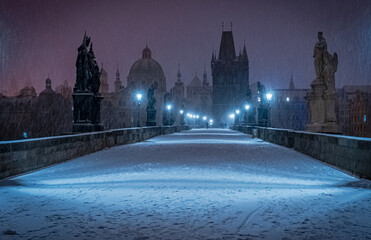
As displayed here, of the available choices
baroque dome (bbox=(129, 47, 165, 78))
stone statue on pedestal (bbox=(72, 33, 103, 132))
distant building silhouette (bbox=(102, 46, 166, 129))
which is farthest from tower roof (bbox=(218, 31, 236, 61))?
stone statue on pedestal (bbox=(72, 33, 103, 132))

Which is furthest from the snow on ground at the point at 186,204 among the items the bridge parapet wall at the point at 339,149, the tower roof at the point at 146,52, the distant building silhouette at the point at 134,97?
the tower roof at the point at 146,52

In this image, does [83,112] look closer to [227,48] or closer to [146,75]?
[227,48]

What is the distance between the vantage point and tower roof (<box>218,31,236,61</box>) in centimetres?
13488

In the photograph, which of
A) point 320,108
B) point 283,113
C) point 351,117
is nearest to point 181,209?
point 320,108

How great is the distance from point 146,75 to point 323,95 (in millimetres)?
126291

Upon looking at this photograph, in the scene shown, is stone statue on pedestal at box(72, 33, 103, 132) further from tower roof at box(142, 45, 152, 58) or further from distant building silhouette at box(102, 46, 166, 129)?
tower roof at box(142, 45, 152, 58)

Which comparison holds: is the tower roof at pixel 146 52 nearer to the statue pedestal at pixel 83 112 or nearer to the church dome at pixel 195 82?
the church dome at pixel 195 82

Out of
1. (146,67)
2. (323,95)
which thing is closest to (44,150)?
(323,95)

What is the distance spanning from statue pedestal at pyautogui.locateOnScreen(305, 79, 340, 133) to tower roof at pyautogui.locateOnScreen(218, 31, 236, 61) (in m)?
117

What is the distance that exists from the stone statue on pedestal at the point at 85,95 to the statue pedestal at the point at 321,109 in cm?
986

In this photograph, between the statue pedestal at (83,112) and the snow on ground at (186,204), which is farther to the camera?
the statue pedestal at (83,112)

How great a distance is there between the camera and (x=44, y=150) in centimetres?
1116

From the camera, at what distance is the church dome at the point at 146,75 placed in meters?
142

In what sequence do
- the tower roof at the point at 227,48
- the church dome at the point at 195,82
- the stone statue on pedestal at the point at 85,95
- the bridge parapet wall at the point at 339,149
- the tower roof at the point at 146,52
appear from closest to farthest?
the bridge parapet wall at the point at 339,149 → the stone statue on pedestal at the point at 85,95 → the tower roof at the point at 227,48 → the tower roof at the point at 146,52 → the church dome at the point at 195,82
